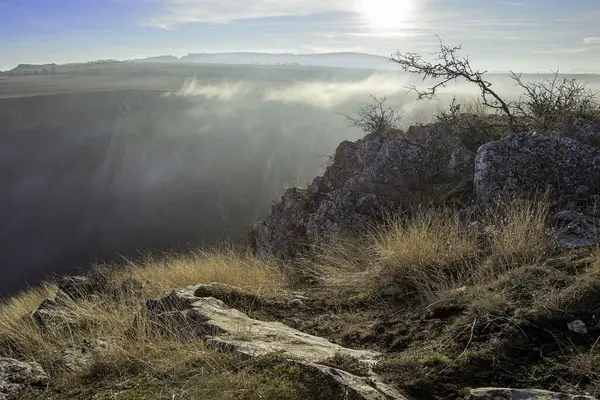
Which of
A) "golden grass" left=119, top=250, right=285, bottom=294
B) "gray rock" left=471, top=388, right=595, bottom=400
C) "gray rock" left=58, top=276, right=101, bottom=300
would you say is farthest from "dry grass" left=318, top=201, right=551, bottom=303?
"gray rock" left=58, top=276, right=101, bottom=300

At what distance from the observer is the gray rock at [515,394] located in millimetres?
2129

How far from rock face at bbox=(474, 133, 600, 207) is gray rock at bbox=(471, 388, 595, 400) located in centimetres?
311

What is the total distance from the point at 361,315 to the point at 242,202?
38.8m

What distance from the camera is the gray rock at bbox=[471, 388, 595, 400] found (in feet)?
6.98

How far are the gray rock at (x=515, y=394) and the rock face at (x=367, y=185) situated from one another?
4.16 meters

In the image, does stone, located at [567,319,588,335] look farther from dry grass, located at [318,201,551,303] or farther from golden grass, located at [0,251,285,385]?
golden grass, located at [0,251,285,385]

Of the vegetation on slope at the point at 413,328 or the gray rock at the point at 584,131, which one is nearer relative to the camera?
the vegetation on slope at the point at 413,328

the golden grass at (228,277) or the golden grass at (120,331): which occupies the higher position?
the golden grass at (120,331)

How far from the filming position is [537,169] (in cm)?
544

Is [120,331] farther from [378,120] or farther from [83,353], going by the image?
[378,120]

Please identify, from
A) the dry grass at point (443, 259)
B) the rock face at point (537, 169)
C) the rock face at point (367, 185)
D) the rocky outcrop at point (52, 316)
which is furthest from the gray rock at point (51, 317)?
the rock face at point (537, 169)

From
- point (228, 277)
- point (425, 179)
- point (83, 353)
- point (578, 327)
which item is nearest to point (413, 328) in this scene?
point (578, 327)

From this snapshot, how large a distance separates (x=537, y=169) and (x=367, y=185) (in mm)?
2558

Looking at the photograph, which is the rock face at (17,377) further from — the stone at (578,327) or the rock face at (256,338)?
the stone at (578,327)
